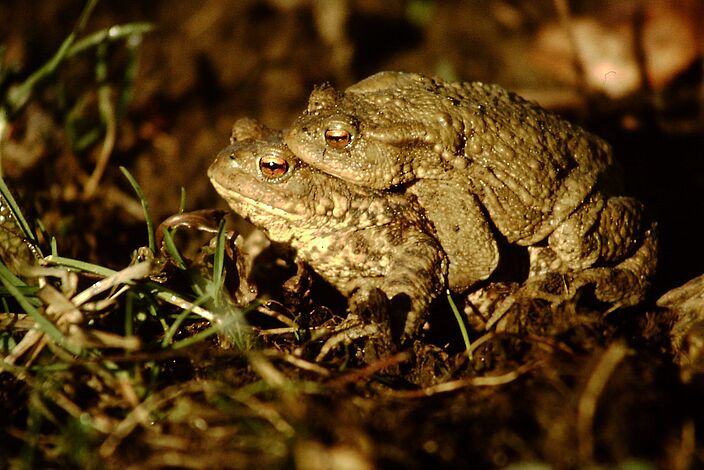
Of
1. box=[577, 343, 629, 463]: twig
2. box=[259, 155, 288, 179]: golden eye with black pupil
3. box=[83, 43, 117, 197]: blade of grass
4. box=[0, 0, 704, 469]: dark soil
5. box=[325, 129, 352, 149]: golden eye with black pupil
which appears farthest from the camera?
box=[83, 43, 117, 197]: blade of grass

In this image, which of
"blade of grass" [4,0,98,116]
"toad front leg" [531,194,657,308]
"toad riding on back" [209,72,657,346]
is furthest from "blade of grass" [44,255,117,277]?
"toad front leg" [531,194,657,308]

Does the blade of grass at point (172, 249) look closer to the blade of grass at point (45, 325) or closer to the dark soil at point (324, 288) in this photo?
the dark soil at point (324, 288)

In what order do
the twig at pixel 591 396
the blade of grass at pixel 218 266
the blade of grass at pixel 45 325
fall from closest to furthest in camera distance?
1. the twig at pixel 591 396
2. the blade of grass at pixel 45 325
3. the blade of grass at pixel 218 266

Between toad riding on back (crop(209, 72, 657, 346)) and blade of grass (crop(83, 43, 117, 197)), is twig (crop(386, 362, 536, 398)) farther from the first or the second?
blade of grass (crop(83, 43, 117, 197))

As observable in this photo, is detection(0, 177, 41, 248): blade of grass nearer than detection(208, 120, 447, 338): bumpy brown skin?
Yes

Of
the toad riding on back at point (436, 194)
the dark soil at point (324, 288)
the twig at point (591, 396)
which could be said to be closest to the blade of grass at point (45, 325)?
the dark soil at point (324, 288)

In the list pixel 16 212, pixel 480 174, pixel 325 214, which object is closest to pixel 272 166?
pixel 325 214

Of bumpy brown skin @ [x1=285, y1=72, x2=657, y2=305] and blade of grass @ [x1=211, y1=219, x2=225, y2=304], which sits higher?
bumpy brown skin @ [x1=285, y1=72, x2=657, y2=305]

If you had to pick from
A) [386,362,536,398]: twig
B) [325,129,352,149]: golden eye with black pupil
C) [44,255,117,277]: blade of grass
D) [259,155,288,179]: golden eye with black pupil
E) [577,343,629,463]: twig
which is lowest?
[386,362,536,398]: twig
